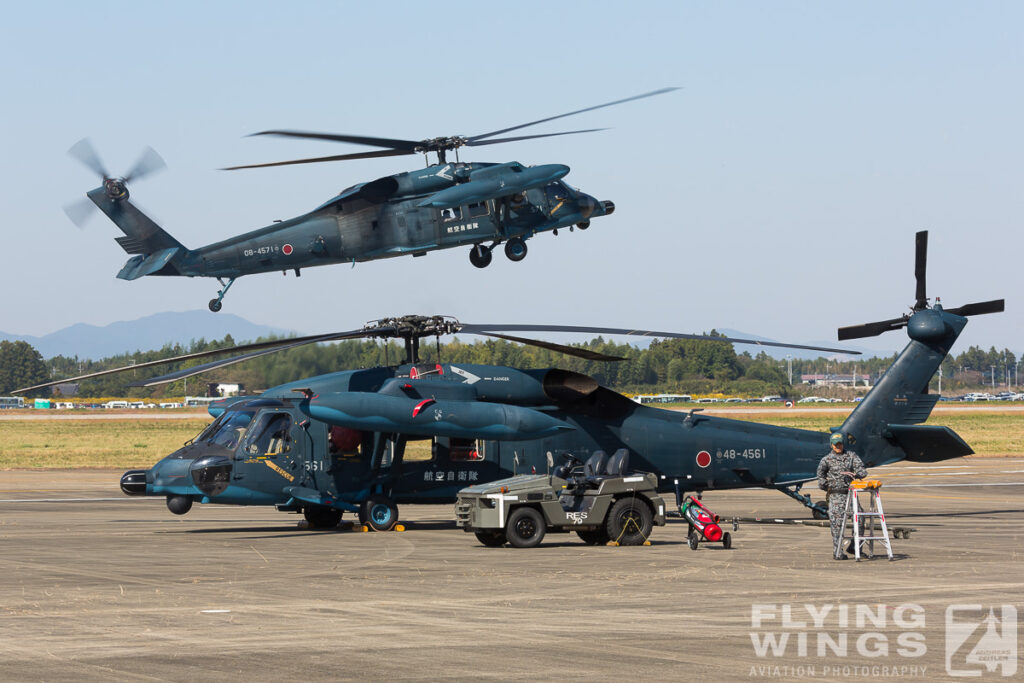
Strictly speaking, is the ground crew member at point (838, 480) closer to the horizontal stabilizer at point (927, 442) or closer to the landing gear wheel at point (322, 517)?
the horizontal stabilizer at point (927, 442)

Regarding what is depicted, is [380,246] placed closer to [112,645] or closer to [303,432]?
[303,432]

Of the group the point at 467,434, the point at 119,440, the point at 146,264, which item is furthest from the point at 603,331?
the point at 119,440

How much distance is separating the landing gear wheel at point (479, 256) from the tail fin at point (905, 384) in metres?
8.73

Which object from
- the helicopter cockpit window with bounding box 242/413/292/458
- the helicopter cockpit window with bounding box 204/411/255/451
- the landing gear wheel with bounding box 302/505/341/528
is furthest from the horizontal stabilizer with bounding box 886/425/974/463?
Result: the helicopter cockpit window with bounding box 204/411/255/451

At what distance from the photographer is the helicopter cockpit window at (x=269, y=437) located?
973 inches

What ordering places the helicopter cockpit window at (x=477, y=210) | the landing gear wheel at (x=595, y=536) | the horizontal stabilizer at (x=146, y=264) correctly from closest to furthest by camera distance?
the landing gear wheel at (x=595, y=536)
the horizontal stabilizer at (x=146, y=264)
the helicopter cockpit window at (x=477, y=210)

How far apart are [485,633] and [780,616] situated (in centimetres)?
336

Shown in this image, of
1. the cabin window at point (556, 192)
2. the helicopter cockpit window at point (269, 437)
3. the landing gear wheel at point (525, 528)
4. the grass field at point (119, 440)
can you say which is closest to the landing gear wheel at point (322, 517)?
the helicopter cockpit window at point (269, 437)

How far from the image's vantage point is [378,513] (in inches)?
998

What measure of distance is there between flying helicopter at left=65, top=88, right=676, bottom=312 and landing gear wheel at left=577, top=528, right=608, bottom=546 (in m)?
8.76

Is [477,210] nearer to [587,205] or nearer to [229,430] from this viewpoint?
[587,205]

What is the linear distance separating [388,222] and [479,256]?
8.41 feet

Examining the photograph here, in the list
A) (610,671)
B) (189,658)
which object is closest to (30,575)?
(189,658)

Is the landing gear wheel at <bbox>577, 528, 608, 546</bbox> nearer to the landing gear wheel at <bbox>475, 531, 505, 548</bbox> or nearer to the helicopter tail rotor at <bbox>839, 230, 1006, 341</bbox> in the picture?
the landing gear wheel at <bbox>475, 531, 505, 548</bbox>
